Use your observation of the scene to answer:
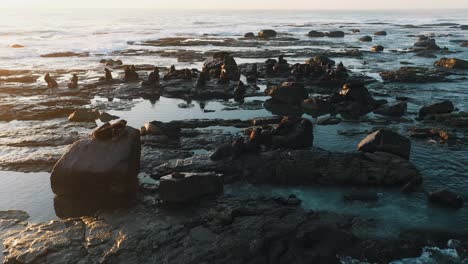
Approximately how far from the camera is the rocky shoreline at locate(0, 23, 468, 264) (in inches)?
545

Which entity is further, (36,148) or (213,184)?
(36,148)

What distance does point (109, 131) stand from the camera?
1906cm

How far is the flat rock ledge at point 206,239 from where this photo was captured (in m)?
13.4

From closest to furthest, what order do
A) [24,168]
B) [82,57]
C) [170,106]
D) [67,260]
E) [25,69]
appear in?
[67,260] → [24,168] → [170,106] → [25,69] → [82,57]

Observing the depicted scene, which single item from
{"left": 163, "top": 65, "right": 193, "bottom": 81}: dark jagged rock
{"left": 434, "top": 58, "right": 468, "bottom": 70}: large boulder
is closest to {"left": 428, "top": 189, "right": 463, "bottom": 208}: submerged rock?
{"left": 163, "top": 65, "right": 193, "bottom": 81}: dark jagged rock

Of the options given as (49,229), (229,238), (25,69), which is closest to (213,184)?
(229,238)

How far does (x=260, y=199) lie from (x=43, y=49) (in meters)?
80.7

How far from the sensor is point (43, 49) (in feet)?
278

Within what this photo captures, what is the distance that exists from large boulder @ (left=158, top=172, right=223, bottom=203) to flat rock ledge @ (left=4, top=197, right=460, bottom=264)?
0.71m

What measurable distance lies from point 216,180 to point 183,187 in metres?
1.60

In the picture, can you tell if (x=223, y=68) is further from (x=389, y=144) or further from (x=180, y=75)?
(x=389, y=144)

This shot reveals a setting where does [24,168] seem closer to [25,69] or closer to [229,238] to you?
[229,238]

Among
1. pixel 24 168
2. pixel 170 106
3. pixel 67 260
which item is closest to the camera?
pixel 67 260

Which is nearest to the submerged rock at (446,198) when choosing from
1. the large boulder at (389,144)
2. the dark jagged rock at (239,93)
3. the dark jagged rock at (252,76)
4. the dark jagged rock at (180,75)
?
the large boulder at (389,144)
